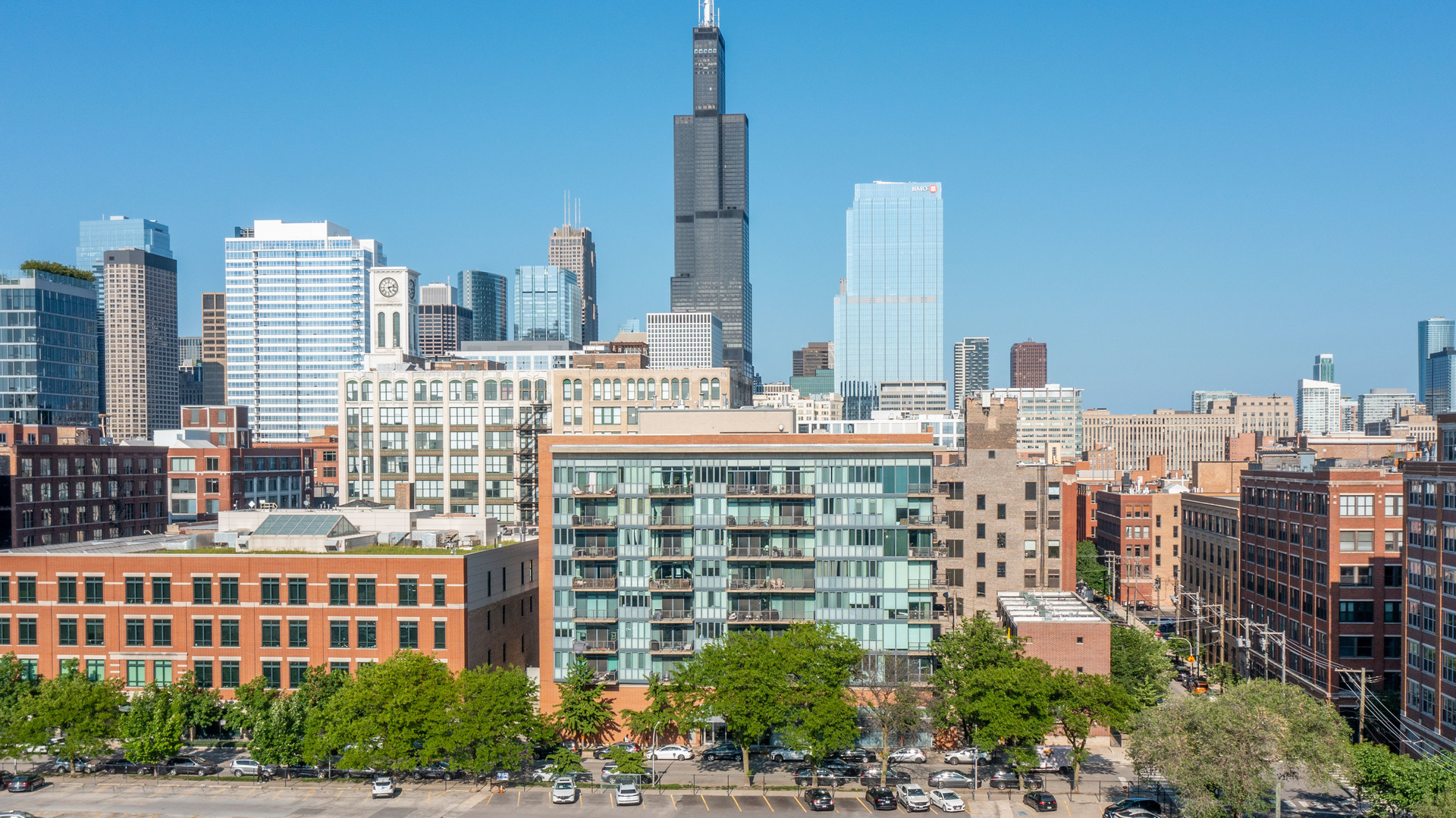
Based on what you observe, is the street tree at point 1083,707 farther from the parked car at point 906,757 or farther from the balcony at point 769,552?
the balcony at point 769,552

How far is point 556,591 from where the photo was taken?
91.8 metres

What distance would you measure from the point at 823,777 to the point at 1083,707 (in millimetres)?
19741

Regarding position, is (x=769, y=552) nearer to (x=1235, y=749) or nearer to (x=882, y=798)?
(x=882, y=798)

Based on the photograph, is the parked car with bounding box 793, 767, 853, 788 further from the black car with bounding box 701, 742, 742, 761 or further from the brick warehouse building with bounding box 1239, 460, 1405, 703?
the brick warehouse building with bounding box 1239, 460, 1405, 703

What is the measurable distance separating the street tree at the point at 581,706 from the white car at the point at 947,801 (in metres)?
26.4

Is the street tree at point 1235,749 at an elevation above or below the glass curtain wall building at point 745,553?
below

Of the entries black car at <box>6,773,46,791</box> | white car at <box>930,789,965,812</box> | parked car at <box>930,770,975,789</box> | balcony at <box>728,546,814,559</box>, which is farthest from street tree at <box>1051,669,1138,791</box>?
black car at <box>6,773,46,791</box>

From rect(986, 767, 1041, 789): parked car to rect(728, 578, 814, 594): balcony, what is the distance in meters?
19.7

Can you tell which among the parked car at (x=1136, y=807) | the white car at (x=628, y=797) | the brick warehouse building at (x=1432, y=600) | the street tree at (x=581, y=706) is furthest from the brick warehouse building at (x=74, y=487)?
the brick warehouse building at (x=1432, y=600)

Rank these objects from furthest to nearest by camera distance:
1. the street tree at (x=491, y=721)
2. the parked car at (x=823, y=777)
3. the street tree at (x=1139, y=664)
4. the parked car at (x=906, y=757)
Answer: the street tree at (x=1139, y=664), the parked car at (x=906, y=757), the parked car at (x=823, y=777), the street tree at (x=491, y=721)

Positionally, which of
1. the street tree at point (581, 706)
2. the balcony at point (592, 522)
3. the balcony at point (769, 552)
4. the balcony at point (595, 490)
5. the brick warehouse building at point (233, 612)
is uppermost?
the balcony at point (595, 490)

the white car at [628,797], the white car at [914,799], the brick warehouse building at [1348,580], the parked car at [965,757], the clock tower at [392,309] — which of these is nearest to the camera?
the white car at [914,799]

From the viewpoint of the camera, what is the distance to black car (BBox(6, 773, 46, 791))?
80.3 m

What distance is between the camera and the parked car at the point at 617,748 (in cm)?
8044
